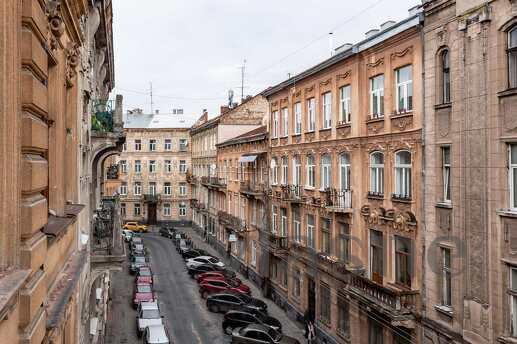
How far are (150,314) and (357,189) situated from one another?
43.7 feet

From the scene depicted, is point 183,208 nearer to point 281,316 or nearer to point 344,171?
point 281,316

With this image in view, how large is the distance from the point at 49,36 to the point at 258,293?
32130mm

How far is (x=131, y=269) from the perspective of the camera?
42750mm

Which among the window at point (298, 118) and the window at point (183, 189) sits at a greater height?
the window at point (298, 118)

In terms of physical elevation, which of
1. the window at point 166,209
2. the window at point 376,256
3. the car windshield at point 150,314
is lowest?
the car windshield at point 150,314

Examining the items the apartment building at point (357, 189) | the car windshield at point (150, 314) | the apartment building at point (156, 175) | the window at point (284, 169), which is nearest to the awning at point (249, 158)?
the window at point (284, 169)

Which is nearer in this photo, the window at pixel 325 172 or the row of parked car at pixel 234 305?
the row of parked car at pixel 234 305

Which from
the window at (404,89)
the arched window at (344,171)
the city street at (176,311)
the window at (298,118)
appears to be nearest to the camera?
the window at (404,89)

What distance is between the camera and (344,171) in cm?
2427

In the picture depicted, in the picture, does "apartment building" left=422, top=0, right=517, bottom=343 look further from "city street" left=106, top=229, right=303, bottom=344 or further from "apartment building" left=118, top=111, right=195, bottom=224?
"apartment building" left=118, top=111, right=195, bottom=224

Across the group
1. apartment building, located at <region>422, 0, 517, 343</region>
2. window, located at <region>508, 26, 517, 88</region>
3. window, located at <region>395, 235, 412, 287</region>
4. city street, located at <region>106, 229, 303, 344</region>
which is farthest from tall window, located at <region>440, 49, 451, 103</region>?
city street, located at <region>106, 229, 303, 344</region>

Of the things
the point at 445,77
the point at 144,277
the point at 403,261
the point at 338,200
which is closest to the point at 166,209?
the point at 144,277

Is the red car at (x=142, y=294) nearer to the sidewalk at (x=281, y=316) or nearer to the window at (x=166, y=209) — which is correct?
the sidewalk at (x=281, y=316)

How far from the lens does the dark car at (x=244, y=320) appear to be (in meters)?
28.0
